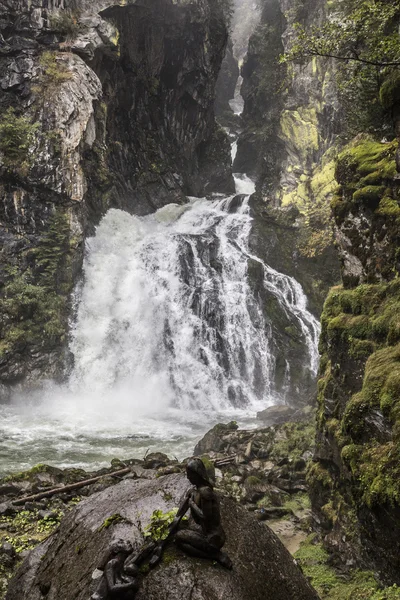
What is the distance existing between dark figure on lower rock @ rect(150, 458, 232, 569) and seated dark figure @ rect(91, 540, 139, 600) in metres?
0.19

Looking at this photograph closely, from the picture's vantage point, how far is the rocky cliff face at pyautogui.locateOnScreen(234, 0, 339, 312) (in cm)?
2498

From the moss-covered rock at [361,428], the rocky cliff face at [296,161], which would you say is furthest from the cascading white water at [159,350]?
the moss-covered rock at [361,428]

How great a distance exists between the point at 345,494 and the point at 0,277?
57.1 feet

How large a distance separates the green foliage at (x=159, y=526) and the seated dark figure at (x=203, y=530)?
14 centimetres

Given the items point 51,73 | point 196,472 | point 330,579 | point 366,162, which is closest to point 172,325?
point 366,162

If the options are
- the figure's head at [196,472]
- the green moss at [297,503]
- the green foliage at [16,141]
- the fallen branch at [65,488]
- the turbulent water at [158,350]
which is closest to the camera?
the figure's head at [196,472]

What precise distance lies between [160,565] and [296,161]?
100.0 feet

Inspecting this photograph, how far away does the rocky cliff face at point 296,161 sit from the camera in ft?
82.0

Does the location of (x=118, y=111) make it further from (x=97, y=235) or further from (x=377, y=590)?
(x=377, y=590)

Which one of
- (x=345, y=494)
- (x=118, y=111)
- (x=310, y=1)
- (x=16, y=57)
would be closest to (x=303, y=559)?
(x=345, y=494)

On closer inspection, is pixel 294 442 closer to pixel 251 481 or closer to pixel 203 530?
pixel 251 481

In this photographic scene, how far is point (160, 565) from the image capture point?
10.1 ft

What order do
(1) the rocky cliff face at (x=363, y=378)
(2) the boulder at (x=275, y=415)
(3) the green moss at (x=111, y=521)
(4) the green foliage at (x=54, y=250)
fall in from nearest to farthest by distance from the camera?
1. (3) the green moss at (x=111, y=521)
2. (1) the rocky cliff face at (x=363, y=378)
3. (2) the boulder at (x=275, y=415)
4. (4) the green foliage at (x=54, y=250)

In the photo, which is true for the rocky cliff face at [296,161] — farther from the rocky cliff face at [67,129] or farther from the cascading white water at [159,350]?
the rocky cliff face at [67,129]
